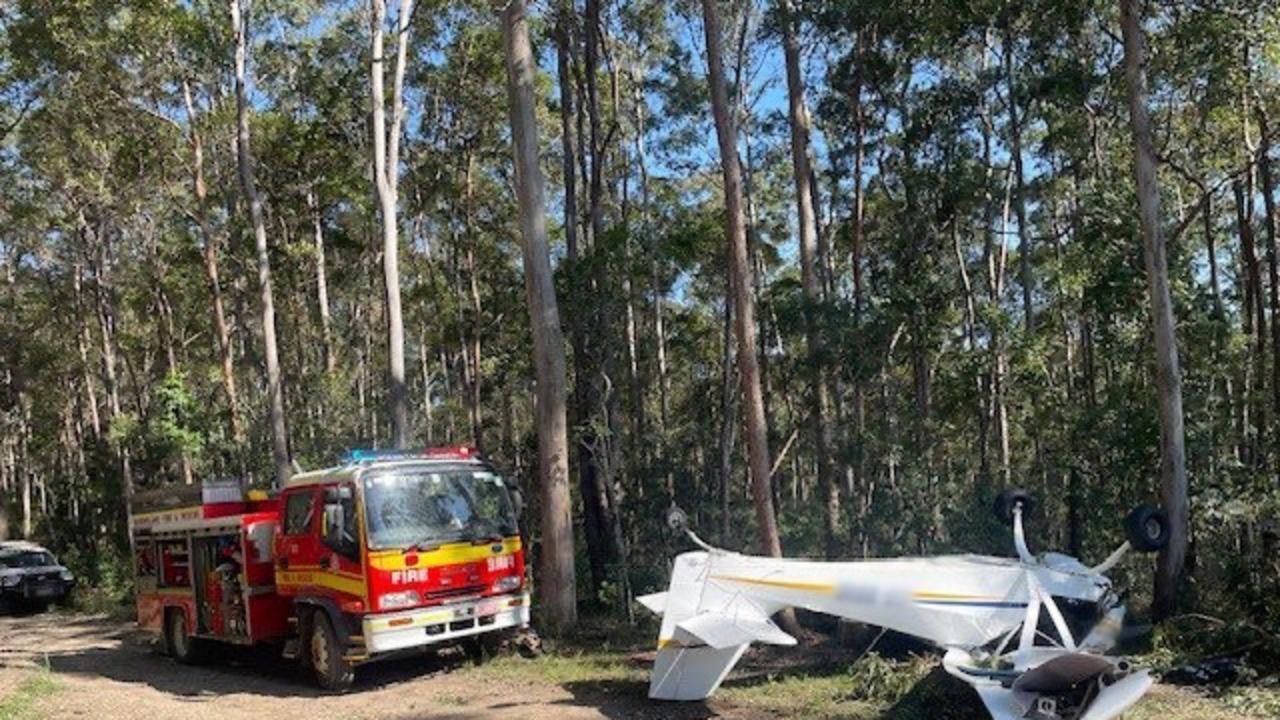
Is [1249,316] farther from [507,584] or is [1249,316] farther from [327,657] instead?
[327,657]

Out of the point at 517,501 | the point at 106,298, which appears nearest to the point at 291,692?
the point at 517,501

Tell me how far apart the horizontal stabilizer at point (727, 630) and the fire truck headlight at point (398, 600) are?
3.17 metres

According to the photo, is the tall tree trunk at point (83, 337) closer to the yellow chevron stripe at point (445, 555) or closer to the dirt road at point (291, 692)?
the dirt road at point (291, 692)

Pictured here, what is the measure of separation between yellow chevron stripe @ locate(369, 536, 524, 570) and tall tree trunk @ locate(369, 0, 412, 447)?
7.30 meters

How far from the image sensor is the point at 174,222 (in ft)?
101

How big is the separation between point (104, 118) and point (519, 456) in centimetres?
1245

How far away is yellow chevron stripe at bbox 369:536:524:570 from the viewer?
10758 millimetres

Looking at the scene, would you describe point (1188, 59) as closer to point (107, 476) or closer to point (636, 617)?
point (636, 617)

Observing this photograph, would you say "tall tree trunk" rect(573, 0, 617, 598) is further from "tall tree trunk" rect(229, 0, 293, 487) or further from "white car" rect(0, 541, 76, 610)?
"white car" rect(0, 541, 76, 610)

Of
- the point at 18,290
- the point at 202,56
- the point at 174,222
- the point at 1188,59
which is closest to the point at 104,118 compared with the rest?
the point at 202,56

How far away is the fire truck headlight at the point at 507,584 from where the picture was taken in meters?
11.7

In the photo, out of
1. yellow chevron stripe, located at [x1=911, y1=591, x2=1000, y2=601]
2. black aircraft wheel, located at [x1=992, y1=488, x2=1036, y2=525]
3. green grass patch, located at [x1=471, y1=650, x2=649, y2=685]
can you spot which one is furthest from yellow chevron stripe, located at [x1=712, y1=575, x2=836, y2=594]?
green grass patch, located at [x1=471, y1=650, x2=649, y2=685]

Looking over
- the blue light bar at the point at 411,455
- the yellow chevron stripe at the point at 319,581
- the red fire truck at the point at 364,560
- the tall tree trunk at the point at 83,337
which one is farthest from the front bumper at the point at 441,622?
the tall tree trunk at the point at 83,337

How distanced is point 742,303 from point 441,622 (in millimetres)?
5049
